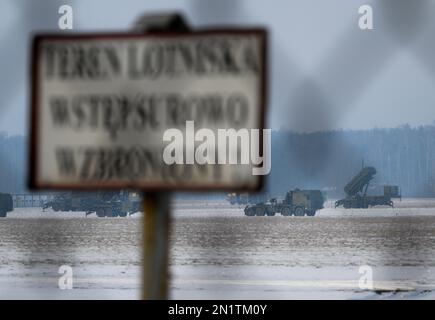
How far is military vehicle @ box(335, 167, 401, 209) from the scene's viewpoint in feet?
129

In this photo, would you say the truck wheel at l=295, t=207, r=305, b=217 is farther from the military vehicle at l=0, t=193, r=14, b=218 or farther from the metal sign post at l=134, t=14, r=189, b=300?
the metal sign post at l=134, t=14, r=189, b=300

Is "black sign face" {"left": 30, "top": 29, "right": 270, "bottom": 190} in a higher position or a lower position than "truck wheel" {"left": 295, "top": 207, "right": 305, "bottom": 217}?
higher

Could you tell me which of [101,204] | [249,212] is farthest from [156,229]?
[249,212]

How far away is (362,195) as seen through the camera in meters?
43.1

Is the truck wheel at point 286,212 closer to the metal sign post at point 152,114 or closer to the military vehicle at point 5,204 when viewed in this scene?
the military vehicle at point 5,204

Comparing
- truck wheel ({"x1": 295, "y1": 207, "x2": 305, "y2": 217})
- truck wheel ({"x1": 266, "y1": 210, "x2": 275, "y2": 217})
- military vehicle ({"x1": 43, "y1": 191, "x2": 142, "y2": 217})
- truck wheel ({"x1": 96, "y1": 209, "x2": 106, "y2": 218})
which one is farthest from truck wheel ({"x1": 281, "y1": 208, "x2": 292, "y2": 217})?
truck wheel ({"x1": 96, "y1": 209, "x2": 106, "y2": 218})

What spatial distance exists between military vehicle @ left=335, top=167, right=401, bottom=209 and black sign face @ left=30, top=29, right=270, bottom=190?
37647 millimetres

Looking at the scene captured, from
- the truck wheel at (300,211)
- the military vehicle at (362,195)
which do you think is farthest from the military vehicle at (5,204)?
the military vehicle at (362,195)

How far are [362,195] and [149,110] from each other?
42.6 metres

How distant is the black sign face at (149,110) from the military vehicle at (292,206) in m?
38.3

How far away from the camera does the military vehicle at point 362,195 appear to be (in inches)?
1551
